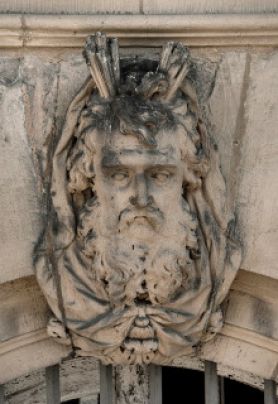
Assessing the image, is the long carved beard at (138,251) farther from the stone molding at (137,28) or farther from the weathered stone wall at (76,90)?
the stone molding at (137,28)

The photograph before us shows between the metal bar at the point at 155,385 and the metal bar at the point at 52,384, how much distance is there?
0.27 m

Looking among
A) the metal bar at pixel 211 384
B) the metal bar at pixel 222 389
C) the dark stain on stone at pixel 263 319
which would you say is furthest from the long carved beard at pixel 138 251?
the metal bar at pixel 222 389

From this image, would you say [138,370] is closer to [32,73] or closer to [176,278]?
[176,278]

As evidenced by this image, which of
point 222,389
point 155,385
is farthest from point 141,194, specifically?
point 222,389

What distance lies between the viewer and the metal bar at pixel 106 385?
10.8 ft

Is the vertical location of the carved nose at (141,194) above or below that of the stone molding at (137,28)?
below

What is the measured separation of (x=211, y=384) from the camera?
10.8ft

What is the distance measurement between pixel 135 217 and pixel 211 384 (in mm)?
685

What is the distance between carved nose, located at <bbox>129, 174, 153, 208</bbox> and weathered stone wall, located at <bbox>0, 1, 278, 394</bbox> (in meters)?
0.27

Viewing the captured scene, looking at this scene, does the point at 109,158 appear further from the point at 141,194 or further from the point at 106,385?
the point at 106,385

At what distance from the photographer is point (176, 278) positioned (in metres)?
2.96

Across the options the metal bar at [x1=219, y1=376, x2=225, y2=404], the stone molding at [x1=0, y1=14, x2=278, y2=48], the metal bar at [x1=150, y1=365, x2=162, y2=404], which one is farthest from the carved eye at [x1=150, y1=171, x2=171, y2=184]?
the metal bar at [x1=219, y1=376, x2=225, y2=404]

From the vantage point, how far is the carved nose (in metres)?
2.86

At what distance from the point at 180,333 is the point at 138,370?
1.84 ft
